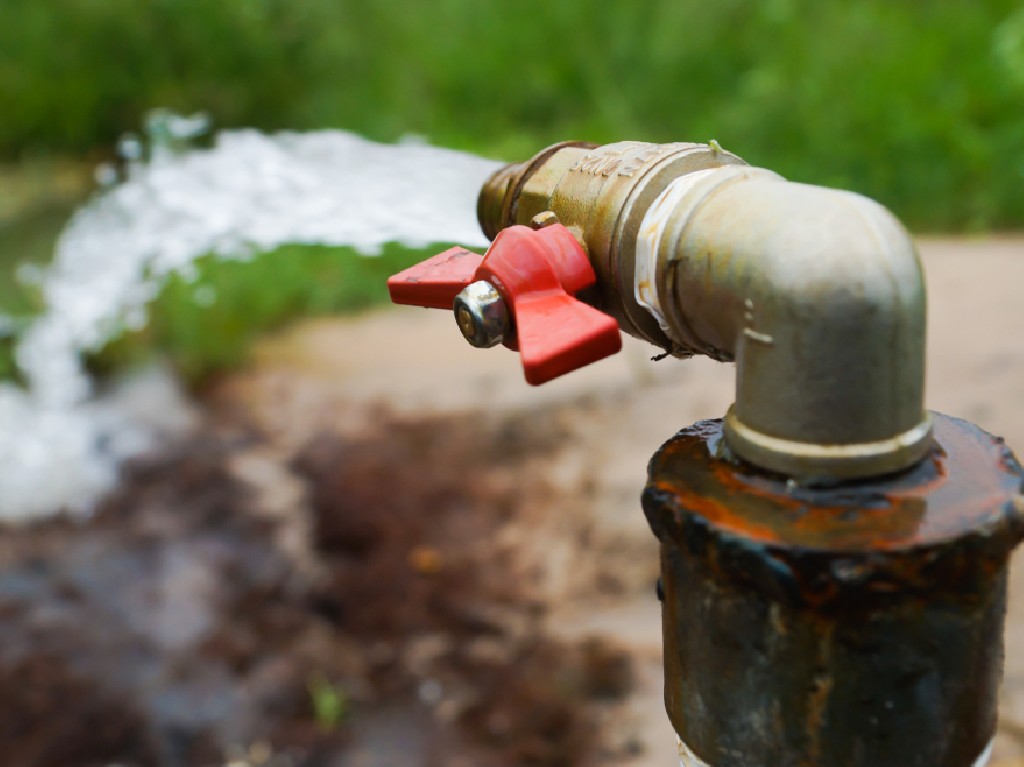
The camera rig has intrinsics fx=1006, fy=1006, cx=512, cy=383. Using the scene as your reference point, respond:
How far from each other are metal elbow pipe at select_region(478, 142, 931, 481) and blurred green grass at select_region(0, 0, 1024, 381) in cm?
323

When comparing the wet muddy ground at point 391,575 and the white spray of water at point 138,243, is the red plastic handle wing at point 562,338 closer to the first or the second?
the white spray of water at point 138,243

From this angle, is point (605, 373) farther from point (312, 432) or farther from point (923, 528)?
point (923, 528)

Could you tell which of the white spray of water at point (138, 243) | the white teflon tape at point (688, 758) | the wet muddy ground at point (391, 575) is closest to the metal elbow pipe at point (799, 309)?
the white teflon tape at point (688, 758)

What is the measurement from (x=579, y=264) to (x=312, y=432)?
2608 mm

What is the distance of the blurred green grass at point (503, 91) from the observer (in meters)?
4.12

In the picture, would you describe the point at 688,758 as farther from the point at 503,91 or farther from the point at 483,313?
the point at 503,91

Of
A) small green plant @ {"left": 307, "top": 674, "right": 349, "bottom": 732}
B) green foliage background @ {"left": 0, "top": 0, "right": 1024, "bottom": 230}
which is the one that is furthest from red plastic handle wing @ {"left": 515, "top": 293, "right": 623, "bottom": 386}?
green foliage background @ {"left": 0, "top": 0, "right": 1024, "bottom": 230}

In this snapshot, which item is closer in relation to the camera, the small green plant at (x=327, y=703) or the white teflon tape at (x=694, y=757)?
the white teflon tape at (x=694, y=757)

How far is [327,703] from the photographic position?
231 centimetres

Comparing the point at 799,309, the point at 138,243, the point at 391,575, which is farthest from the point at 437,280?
the point at 138,243

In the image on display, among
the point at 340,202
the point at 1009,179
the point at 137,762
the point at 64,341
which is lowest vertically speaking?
the point at 137,762

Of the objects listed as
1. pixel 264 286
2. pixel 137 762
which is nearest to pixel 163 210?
pixel 264 286

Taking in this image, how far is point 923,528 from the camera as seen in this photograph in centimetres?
57

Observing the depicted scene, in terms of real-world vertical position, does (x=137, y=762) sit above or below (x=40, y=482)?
below
